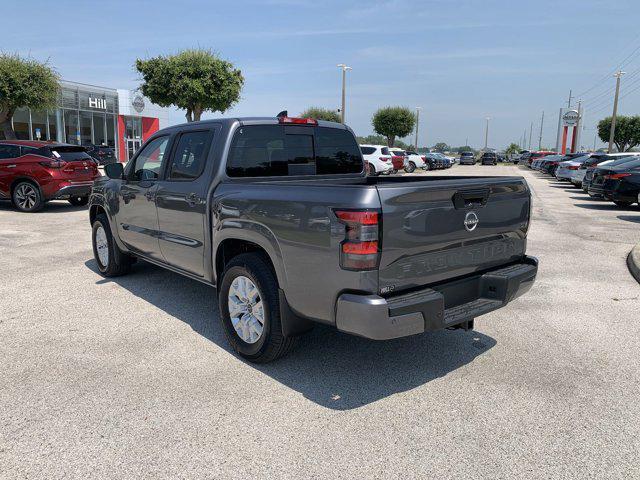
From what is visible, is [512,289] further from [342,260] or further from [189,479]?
[189,479]

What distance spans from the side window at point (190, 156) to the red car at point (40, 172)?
8.65 metres

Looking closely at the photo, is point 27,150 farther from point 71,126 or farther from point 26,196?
point 71,126

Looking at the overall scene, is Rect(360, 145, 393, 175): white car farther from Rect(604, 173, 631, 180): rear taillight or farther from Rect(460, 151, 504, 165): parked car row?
Rect(460, 151, 504, 165): parked car row

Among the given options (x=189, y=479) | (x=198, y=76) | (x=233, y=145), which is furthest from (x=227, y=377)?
(x=198, y=76)

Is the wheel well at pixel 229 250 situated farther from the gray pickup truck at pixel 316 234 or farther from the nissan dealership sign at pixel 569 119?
the nissan dealership sign at pixel 569 119

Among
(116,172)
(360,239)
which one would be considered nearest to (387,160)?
(116,172)

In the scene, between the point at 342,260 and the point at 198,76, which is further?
the point at 198,76

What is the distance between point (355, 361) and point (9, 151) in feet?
39.8

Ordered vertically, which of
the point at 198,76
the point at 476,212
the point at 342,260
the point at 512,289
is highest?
the point at 198,76

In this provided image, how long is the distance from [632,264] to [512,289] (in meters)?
4.76

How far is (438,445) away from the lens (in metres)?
2.90

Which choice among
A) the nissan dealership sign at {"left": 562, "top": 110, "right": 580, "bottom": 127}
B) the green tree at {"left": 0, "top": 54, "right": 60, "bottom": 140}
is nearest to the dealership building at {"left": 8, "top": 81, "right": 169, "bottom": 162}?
the green tree at {"left": 0, "top": 54, "right": 60, "bottom": 140}

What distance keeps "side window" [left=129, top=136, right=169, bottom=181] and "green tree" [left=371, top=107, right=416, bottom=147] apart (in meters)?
61.2

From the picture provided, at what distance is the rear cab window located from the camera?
4.42 meters
